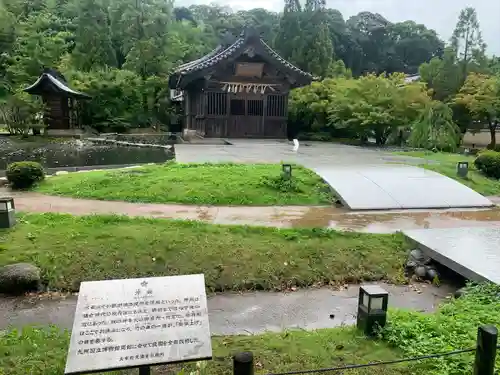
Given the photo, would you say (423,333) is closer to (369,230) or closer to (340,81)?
(369,230)

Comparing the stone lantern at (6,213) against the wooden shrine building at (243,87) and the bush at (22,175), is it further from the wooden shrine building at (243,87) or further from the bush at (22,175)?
the wooden shrine building at (243,87)

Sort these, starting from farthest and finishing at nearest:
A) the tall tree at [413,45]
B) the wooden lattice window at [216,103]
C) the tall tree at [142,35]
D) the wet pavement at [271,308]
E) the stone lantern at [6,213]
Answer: the tall tree at [413,45], the tall tree at [142,35], the wooden lattice window at [216,103], the stone lantern at [6,213], the wet pavement at [271,308]

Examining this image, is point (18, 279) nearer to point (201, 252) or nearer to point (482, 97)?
point (201, 252)

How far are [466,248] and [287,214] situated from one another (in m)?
3.67

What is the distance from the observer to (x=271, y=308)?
651cm

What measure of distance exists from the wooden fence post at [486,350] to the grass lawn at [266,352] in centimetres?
66

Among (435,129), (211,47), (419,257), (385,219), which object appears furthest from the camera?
(211,47)

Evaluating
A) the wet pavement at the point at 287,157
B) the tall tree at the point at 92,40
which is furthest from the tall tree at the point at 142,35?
the wet pavement at the point at 287,157

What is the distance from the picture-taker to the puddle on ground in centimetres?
917

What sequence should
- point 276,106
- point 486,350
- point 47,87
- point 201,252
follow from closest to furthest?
point 486,350, point 201,252, point 276,106, point 47,87

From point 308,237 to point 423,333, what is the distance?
360 centimetres

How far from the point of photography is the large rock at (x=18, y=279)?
6.72 metres

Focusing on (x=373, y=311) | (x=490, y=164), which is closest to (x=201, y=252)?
(x=373, y=311)

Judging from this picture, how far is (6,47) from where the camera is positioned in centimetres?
3912
